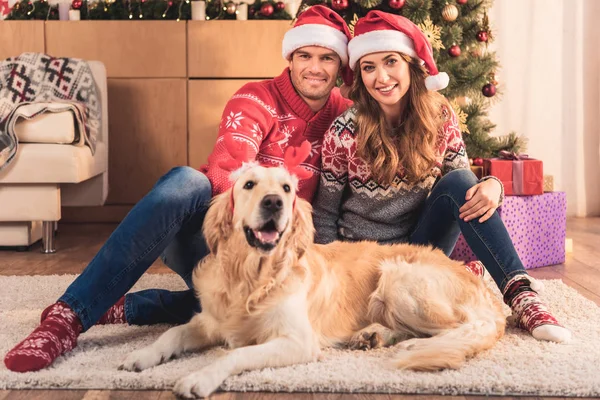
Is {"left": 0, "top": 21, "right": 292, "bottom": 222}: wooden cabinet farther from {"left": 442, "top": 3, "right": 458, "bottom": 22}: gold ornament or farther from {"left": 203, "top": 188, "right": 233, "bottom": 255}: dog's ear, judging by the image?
{"left": 203, "top": 188, "right": 233, "bottom": 255}: dog's ear

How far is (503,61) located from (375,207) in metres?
3.09

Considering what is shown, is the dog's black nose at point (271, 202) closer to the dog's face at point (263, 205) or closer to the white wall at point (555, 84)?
the dog's face at point (263, 205)

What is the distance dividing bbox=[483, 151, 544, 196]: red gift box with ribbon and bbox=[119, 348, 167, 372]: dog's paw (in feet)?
6.86

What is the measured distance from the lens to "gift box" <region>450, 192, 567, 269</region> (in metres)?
3.28

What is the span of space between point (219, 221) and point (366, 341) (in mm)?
524

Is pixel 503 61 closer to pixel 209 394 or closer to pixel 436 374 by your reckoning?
pixel 436 374

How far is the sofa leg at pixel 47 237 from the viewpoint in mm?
3625

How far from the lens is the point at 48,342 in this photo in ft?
5.74

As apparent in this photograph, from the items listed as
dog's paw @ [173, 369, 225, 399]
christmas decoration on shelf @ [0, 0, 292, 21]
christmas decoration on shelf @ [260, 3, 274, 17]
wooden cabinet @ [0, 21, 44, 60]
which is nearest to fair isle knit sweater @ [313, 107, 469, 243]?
dog's paw @ [173, 369, 225, 399]

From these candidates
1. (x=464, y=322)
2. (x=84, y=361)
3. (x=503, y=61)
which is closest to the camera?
(x=84, y=361)

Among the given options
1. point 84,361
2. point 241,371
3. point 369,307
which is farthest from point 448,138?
point 84,361

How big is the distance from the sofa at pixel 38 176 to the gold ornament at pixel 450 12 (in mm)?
1981

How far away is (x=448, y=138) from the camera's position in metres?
2.40

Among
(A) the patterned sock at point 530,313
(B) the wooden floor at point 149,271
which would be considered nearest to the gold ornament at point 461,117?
(B) the wooden floor at point 149,271
